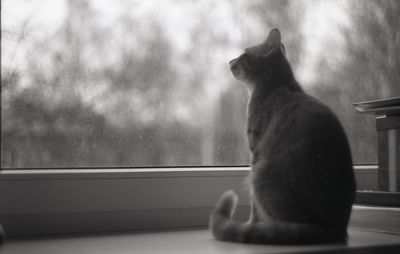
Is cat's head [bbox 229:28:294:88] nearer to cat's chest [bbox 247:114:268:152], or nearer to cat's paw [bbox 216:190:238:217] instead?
cat's chest [bbox 247:114:268:152]

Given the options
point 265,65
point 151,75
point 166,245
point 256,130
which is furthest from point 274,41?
point 166,245

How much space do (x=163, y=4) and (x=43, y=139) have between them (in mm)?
388

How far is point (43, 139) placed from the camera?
1074mm

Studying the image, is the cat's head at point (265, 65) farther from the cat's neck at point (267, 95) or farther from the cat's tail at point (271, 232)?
the cat's tail at point (271, 232)

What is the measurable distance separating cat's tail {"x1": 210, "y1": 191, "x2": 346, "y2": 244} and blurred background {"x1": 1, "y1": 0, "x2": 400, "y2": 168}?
303 mm

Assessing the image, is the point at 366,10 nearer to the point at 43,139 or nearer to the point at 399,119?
the point at 399,119

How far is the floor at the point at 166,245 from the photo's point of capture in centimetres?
84

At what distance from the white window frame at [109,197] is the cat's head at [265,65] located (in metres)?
0.24

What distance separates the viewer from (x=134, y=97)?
1158 mm

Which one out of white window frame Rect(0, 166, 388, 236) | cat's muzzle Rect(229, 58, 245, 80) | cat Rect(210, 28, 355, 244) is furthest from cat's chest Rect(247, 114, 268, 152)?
white window frame Rect(0, 166, 388, 236)

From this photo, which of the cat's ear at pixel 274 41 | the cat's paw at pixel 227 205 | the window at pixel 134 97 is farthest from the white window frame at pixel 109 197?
the cat's ear at pixel 274 41

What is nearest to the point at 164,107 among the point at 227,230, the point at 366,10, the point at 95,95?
the point at 95,95

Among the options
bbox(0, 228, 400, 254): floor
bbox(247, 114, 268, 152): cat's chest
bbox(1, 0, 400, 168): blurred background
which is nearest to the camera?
bbox(0, 228, 400, 254): floor

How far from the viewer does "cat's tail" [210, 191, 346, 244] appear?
0.87 metres
